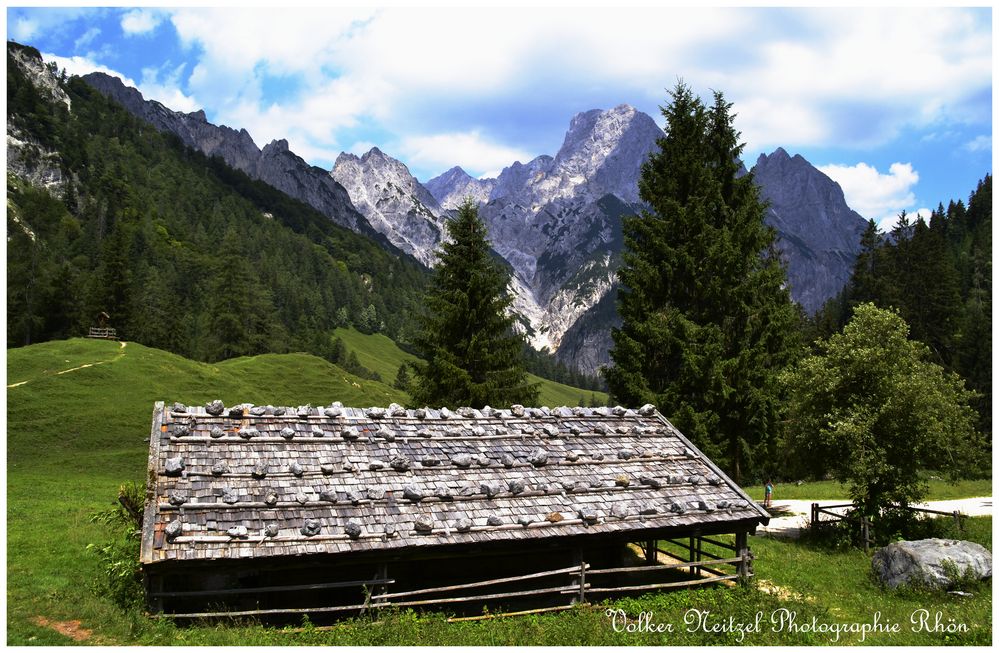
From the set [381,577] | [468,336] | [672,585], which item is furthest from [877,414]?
[468,336]

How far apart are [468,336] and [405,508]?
19.3m

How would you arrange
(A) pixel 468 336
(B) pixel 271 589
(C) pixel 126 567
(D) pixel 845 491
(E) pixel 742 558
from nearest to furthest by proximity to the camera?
(B) pixel 271 589
(C) pixel 126 567
(E) pixel 742 558
(A) pixel 468 336
(D) pixel 845 491

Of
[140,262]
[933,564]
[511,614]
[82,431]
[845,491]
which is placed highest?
[140,262]

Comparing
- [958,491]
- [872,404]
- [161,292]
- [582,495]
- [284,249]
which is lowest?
[958,491]

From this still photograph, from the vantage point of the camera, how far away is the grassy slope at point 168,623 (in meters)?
12.4

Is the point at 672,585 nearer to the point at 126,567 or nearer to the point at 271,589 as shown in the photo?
the point at 271,589

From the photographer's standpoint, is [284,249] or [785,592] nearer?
[785,592]

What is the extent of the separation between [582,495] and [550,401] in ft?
503

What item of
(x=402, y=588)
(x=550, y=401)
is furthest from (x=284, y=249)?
(x=402, y=588)

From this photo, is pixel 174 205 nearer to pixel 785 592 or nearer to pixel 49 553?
pixel 49 553

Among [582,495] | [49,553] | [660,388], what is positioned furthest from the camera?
[660,388]

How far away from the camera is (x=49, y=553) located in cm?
1941

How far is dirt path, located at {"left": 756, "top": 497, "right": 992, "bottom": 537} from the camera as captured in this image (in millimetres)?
26828

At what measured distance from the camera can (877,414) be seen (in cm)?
2262
